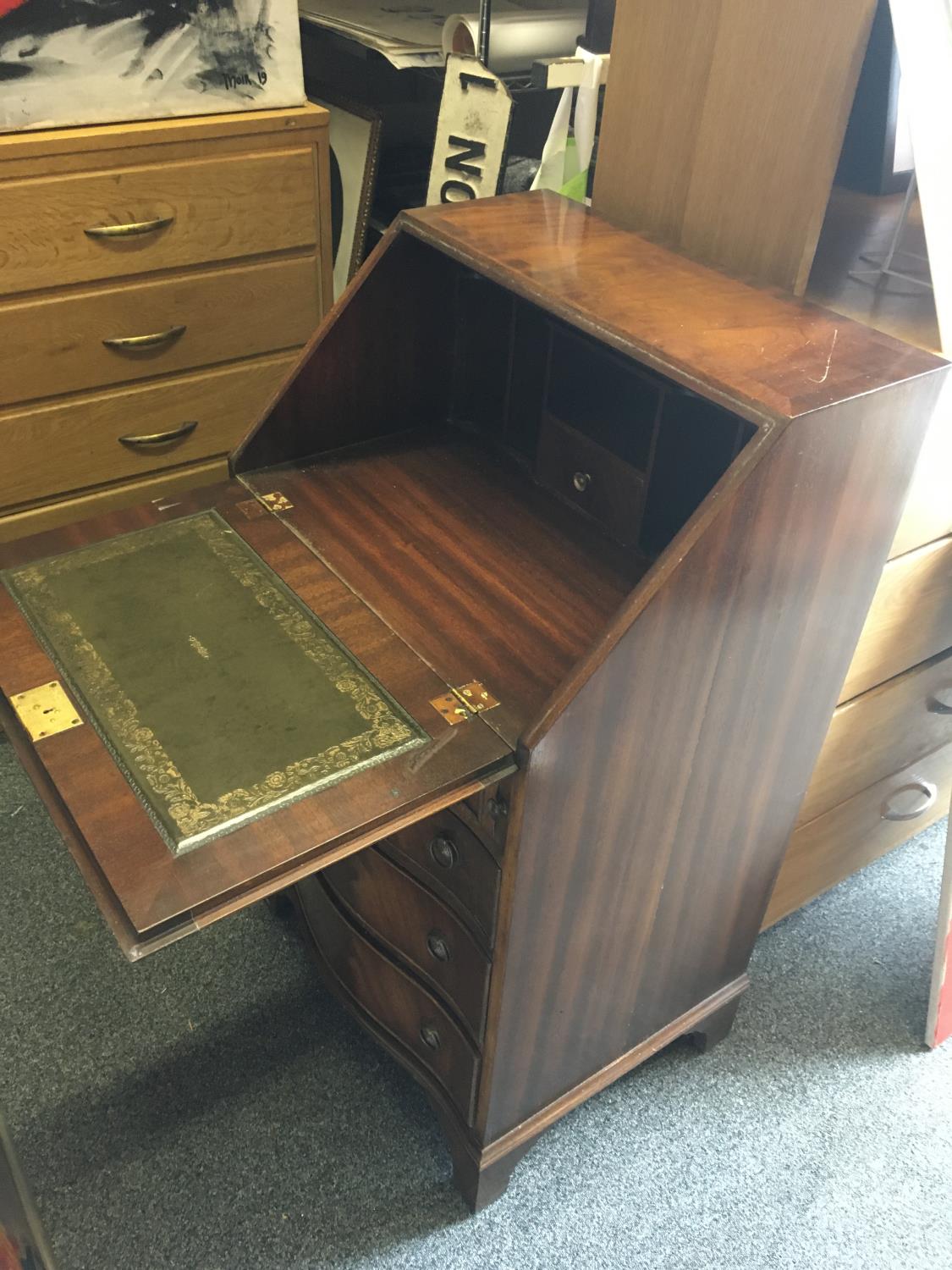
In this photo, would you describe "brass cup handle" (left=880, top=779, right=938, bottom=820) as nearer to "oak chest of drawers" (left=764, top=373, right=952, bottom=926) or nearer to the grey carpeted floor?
"oak chest of drawers" (left=764, top=373, right=952, bottom=926)

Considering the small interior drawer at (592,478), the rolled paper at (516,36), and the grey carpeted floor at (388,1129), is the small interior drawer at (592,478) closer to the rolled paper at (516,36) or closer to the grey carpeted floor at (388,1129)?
the rolled paper at (516,36)

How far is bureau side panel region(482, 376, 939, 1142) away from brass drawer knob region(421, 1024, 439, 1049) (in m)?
0.10

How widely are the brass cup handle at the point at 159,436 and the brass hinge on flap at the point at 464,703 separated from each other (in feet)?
3.64

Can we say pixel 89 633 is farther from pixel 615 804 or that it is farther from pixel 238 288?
pixel 238 288

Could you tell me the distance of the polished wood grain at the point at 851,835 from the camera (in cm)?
142

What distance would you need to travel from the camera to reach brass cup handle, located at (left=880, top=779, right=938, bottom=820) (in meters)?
1.48

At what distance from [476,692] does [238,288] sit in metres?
1.15

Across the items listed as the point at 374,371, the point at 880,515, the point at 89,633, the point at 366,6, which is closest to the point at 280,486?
the point at 374,371

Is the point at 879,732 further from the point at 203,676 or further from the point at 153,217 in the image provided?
the point at 153,217

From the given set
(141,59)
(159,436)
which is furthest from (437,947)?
(141,59)

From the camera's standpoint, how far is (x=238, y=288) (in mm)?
1728

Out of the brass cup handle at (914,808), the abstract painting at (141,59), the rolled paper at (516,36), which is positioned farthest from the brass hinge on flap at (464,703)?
the abstract painting at (141,59)

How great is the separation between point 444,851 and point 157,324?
1110 mm

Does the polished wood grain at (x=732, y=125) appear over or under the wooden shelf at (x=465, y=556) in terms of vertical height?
over
